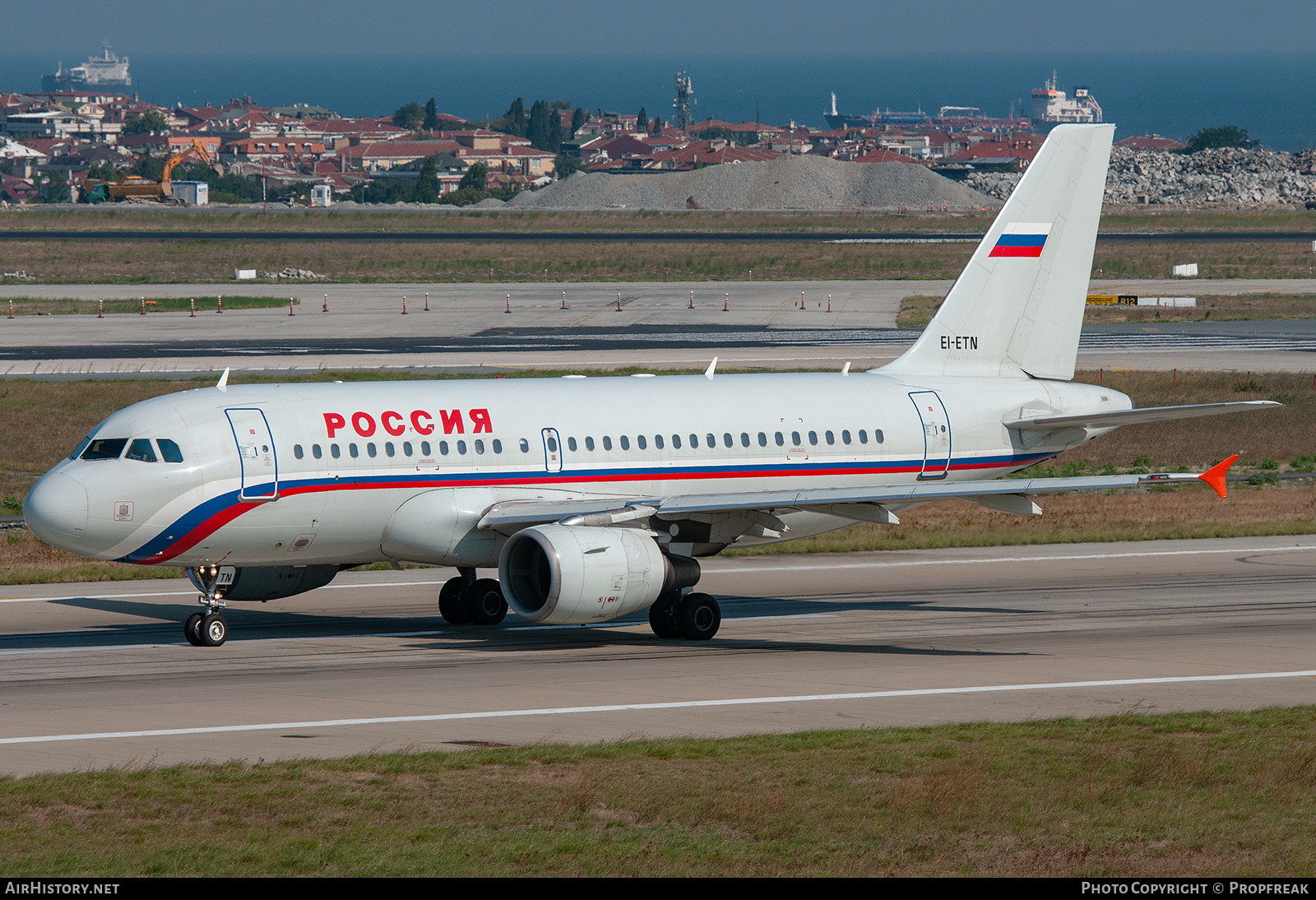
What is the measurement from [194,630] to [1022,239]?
63.9 feet

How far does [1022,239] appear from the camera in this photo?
36625 mm

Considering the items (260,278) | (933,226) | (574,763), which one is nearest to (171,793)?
(574,763)

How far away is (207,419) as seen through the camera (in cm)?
2892

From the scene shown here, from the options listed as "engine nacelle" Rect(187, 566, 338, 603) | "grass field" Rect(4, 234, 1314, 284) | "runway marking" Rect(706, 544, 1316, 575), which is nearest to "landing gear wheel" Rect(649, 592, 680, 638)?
"engine nacelle" Rect(187, 566, 338, 603)

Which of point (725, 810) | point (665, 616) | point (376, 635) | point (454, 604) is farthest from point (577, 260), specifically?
point (725, 810)

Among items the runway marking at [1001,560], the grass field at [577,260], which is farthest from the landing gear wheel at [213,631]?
the grass field at [577,260]

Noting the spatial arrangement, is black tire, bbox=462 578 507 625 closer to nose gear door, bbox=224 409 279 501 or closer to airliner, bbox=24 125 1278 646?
airliner, bbox=24 125 1278 646

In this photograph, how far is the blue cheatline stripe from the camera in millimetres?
28391

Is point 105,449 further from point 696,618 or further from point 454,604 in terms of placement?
point 696,618

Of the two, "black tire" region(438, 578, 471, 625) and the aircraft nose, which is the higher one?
the aircraft nose

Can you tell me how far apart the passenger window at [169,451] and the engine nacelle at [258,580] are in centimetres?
226

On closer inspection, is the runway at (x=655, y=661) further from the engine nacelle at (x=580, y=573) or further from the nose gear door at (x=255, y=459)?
the nose gear door at (x=255, y=459)

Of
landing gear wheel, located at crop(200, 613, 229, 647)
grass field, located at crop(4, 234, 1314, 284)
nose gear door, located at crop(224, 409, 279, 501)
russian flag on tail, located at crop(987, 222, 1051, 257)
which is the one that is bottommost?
landing gear wheel, located at crop(200, 613, 229, 647)

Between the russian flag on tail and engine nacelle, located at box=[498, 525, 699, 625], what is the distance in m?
12.1
